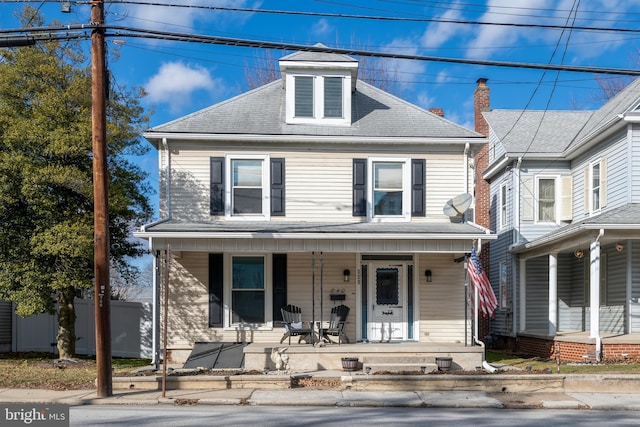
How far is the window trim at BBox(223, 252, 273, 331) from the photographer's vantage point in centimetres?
1695

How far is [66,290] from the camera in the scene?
1670 centimetres

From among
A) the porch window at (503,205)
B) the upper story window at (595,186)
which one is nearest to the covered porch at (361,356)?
the upper story window at (595,186)

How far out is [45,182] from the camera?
15.6 meters

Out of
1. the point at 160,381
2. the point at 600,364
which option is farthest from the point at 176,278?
the point at 600,364

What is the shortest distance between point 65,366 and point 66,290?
195cm

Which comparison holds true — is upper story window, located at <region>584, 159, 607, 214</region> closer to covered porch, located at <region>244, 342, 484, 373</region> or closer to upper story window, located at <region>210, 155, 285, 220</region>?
covered porch, located at <region>244, 342, 484, 373</region>

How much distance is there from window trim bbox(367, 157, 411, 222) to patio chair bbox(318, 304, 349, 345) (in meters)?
2.49

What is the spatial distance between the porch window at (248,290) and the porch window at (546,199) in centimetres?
1013

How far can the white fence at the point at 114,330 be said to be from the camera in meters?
19.5

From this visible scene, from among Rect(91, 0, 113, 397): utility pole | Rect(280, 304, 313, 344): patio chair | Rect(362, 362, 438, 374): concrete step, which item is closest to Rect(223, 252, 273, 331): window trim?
Rect(280, 304, 313, 344): patio chair

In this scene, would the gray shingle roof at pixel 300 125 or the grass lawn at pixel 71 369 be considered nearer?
the grass lawn at pixel 71 369

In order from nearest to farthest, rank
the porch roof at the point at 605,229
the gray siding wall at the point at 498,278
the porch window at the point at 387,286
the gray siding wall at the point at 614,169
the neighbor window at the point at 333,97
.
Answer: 1. the porch roof at the point at 605,229
2. the porch window at the point at 387,286
3. the gray siding wall at the point at 614,169
4. the neighbor window at the point at 333,97
5. the gray siding wall at the point at 498,278

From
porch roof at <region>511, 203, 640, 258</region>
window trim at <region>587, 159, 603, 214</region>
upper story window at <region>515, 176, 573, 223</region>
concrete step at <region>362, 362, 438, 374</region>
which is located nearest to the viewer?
concrete step at <region>362, 362, 438, 374</region>

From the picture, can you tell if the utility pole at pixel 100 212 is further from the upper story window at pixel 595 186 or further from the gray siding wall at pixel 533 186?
the gray siding wall at pixel 533 186
